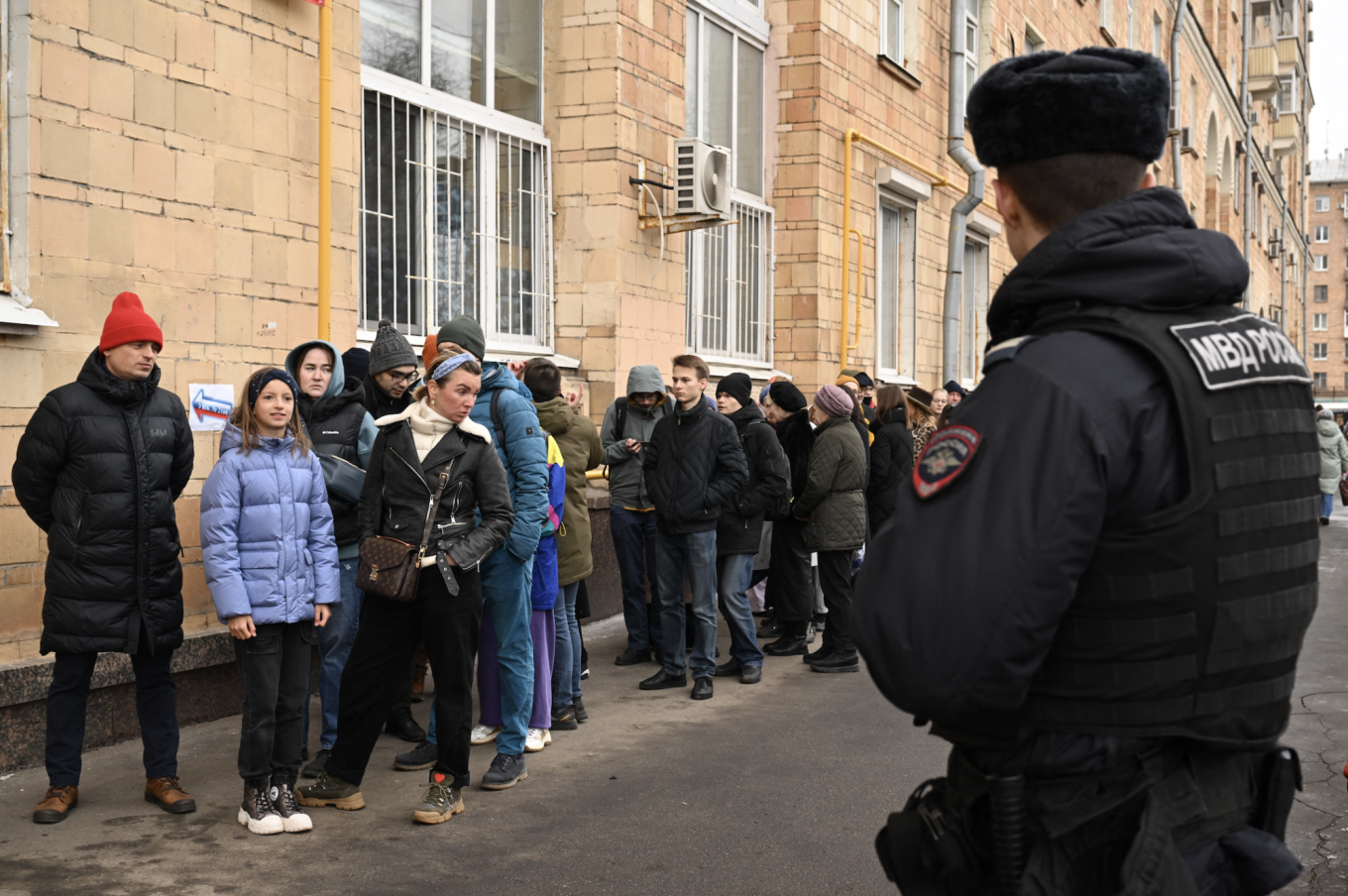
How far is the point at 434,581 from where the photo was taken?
4.81 metres

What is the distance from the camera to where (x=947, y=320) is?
1600 centimetres

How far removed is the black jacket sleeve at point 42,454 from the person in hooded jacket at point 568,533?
2.45 meters

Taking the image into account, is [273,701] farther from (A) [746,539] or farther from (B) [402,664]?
(A) [746,539]

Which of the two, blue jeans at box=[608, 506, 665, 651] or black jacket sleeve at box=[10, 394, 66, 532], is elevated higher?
black jacket sleeve at box=[10, 394, 66, 532]

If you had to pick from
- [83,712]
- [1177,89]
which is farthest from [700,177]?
[1177,89]

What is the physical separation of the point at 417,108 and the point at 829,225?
220 inches

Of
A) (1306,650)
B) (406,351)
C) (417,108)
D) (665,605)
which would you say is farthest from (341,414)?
(1306,650)

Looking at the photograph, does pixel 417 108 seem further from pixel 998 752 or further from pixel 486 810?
pixel 998 752

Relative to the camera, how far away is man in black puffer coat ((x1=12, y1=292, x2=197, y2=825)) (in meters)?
4.73

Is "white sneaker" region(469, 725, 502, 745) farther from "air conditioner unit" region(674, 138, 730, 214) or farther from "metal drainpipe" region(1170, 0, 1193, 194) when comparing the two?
"metal drainpipe" region(1170, 0, 1193, 194)

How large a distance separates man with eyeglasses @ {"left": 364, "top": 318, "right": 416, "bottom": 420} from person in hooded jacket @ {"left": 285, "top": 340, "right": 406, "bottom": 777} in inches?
17.1

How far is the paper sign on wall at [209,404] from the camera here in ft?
20.8

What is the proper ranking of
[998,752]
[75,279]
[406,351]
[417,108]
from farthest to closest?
[417,108] → [406,351] → [75,279] → [998,752]

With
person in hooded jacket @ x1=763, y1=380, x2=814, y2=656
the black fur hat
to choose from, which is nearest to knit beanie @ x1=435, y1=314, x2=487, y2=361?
person in hooded jacket @ x1=763, y1=380, x2=814, y2=656
